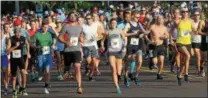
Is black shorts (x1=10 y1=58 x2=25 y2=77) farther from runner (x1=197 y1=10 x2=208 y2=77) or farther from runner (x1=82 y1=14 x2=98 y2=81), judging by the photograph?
runner (x1=197 y1=10 x2=208 y2=77)

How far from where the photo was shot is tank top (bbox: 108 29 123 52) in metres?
14.5

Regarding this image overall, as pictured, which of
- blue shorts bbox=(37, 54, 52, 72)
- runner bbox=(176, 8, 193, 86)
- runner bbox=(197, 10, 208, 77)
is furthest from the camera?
runner bbox=(197, 10, 208, 77)

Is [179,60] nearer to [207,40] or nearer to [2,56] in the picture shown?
[207,40]

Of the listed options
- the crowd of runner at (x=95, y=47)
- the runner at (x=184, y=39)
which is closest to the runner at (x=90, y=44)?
the crowd of runner at (x=95, y=47)

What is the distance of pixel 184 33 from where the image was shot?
16.1 m

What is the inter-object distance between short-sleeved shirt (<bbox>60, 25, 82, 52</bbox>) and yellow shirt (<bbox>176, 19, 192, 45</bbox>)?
2.81 meters

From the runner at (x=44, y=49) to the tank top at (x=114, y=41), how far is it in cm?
141

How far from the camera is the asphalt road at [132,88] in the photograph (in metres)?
14.0

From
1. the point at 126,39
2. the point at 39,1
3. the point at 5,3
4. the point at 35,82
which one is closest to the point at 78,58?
the point at 126,39

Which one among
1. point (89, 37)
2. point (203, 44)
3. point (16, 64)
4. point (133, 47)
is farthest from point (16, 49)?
point (203, 44)

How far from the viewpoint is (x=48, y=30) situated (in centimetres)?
1526

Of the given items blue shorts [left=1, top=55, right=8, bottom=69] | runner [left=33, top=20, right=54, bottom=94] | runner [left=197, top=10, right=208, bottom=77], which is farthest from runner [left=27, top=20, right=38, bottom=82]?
runner [left=197, top=10, right=208, bottom=77]

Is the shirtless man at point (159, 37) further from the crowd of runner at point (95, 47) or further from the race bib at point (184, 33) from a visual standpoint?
the race bib at point (184, 33)

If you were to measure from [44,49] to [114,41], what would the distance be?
1.61 m
